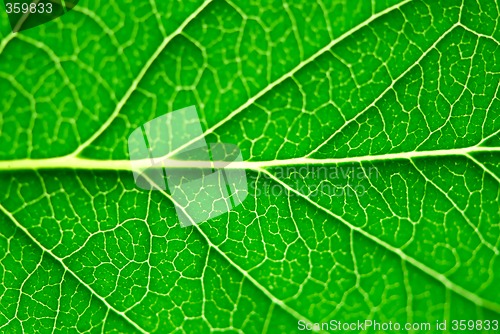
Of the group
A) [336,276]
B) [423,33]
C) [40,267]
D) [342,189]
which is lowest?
[40,267]

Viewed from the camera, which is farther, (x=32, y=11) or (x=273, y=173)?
(x=273, y=173)

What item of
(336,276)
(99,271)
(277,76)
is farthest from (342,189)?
(99,271)

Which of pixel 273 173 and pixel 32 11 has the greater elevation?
pixel 32 11

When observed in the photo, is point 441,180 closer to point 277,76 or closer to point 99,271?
point 277,76
